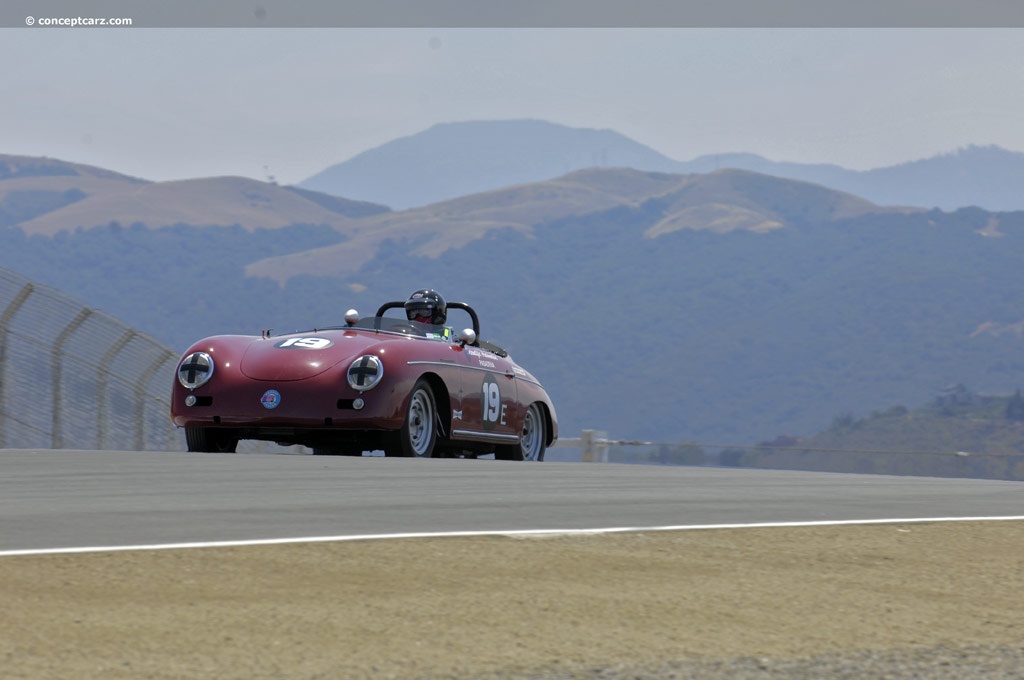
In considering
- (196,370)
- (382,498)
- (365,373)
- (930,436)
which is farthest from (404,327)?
(930,436)

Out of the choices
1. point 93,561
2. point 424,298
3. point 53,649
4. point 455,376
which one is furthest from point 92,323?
point 53,649

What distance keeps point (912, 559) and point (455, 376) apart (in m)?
6.43

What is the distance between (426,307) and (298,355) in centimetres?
238

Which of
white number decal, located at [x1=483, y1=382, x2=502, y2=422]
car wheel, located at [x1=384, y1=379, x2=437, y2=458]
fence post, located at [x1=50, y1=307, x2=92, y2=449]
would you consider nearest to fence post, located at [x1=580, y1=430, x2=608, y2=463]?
fence post, located at [x1=50, y1=307, x2=92, y2=449]

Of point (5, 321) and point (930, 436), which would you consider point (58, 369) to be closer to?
point (5, 321)

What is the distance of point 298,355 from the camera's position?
1192 centimetres

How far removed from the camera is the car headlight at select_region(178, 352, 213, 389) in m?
11.9

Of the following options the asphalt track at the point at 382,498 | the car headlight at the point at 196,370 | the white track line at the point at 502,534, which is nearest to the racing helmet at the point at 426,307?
the car headlight at the point at 196,370

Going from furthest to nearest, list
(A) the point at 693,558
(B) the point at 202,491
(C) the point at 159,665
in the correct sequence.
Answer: (B) the point at 202,491 < (A) the point at 693,558 < (C) the point at 159,665

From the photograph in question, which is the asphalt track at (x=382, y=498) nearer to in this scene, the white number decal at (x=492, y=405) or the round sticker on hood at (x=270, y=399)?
the round sticker on hood at (x=270, y=399)

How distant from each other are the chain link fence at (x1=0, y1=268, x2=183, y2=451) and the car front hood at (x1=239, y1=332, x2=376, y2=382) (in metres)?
5.45

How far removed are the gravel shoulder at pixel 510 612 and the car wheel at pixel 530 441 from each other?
7728 millimetres

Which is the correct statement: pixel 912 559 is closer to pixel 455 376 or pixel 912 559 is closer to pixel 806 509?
pixel 806 509

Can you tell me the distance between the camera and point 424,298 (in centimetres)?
1414
